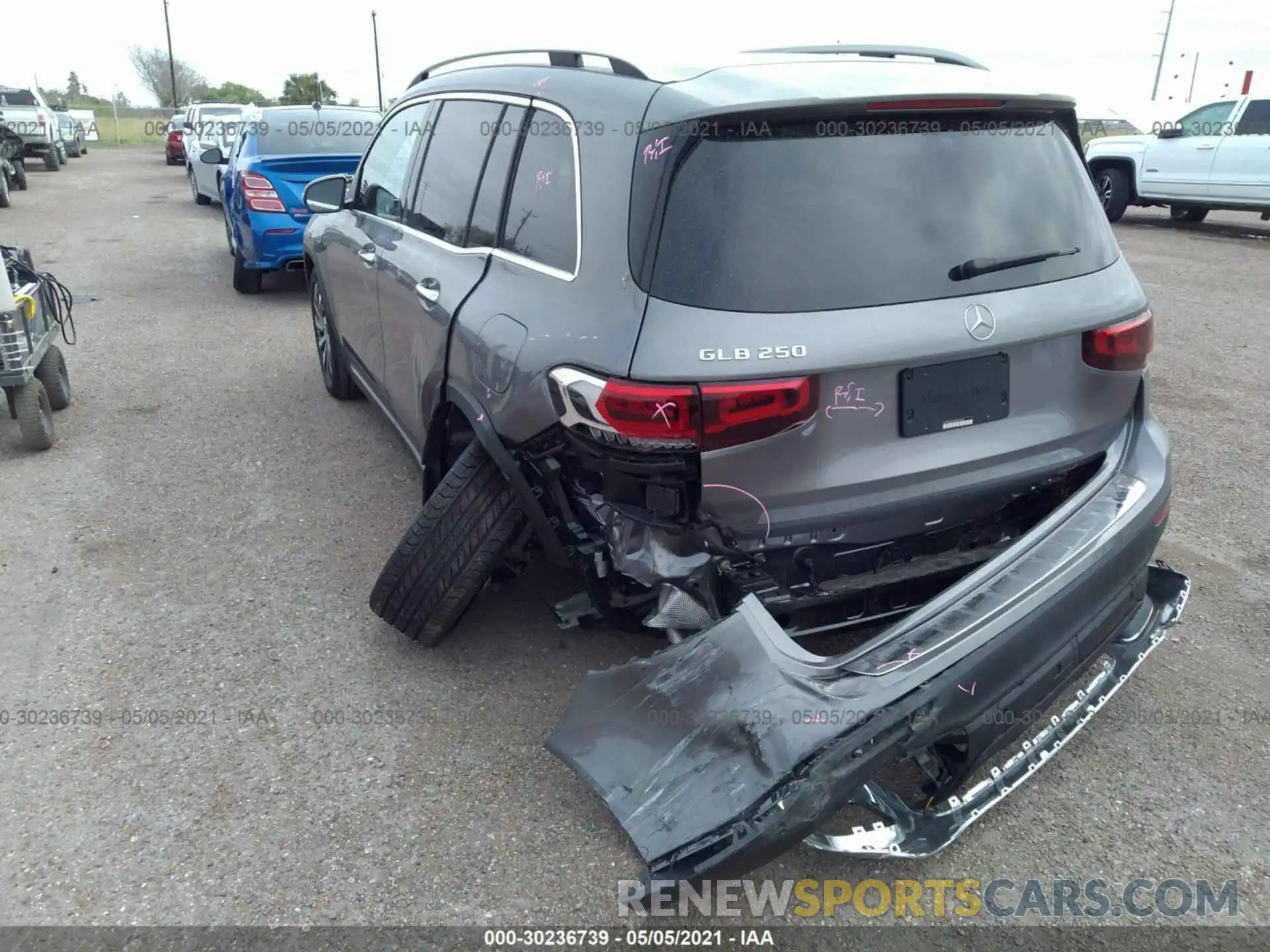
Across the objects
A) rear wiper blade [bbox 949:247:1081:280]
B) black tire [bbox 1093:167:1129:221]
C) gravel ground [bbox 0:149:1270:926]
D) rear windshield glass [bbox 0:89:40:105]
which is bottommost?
gravel ground [bbox 0:149:1270:926]

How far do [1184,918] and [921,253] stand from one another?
1768mm

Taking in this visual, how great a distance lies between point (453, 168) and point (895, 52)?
5.39ft

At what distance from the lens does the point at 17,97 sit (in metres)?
22.0

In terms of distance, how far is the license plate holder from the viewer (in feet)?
8.09

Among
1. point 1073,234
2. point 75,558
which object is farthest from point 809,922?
point 75,558

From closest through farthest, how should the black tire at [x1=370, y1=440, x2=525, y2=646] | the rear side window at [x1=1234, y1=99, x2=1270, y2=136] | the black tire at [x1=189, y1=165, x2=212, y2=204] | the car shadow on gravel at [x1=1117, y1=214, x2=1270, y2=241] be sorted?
the black tire at [x1=370, y1=440, x2=525, y2=646] → the rear side window at [x1=1234, y1=99, x2=1270, y2=136] → the car shadow on gravel at [x1=1117, y1=214, x2=1270, y2=241] → the black tire at [x1=189, y1=165, x2=212, y2=204]

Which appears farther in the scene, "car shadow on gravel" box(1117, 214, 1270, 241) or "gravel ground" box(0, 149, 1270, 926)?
"car shadow on gravel" box(1117, 214, 1270, 241)

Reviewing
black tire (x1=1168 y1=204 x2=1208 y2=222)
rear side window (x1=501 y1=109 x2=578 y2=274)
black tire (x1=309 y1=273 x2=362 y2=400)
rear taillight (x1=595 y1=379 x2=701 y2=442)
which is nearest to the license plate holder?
rear taillight (x1=595 y1=379 x2=701 y2=442)

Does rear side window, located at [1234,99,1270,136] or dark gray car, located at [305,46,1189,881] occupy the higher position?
rear side window, located at [1234,99,1270,136]

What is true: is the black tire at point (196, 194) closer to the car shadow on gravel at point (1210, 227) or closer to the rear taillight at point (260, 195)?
the rear taillight at point (260, 195)

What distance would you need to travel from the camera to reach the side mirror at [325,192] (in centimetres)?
537

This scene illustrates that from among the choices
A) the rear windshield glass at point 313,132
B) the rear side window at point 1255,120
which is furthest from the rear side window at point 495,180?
the rear side window at point 1255,120

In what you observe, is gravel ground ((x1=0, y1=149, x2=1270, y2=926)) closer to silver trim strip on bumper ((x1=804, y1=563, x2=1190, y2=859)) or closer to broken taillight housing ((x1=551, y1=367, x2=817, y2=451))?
silver trim strip on bumper ((x1=804, y1=563, x2=1190, y2=859))

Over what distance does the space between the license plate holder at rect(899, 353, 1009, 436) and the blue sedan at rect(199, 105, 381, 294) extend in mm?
7016
